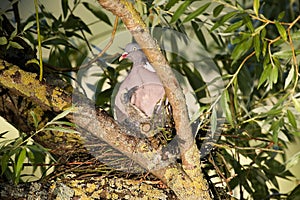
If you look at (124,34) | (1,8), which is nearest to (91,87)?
(124,34)

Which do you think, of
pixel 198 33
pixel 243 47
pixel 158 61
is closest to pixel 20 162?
pixel 158 61

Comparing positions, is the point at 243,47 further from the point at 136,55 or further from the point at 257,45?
the point at 136,55

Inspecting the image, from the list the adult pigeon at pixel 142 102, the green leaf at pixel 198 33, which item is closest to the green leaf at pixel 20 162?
the adult pigeon at pixel 142 102

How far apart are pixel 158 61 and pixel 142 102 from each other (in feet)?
0.62

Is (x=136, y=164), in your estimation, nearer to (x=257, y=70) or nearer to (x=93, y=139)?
(x=93, y=139)

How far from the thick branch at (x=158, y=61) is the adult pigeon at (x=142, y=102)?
7 centimetres

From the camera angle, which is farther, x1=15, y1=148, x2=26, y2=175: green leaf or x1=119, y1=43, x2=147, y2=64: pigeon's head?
x1=119, y1=43, x2=147, y2=64: pigeon's head

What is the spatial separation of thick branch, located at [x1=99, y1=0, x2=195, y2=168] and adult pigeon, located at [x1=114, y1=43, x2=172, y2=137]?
0.07m

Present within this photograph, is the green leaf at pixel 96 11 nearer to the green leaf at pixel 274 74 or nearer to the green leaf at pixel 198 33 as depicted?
the green leaf at pixel 198 33

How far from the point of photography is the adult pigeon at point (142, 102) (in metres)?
0.86

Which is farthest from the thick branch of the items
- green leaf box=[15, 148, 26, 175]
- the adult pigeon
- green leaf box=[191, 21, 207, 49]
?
green leaf box=[191, 21, 207, 49]

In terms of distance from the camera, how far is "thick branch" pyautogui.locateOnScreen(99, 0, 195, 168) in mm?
710

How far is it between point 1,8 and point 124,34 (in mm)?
230

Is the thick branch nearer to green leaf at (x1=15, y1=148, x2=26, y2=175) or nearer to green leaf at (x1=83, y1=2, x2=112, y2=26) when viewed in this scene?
green leaf at (x1=15, y1=148, x2=26, y2=175)
